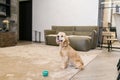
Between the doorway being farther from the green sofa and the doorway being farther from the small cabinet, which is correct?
the green sofa

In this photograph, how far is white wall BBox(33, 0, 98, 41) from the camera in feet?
22.8

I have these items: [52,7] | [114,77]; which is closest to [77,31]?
[52,7]

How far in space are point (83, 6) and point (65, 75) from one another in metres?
4.97

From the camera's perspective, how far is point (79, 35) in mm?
6652

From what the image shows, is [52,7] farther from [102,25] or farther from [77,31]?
[102,25]

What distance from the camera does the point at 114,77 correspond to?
2684 millimetres

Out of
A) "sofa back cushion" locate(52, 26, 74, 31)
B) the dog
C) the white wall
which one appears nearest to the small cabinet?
the white wall

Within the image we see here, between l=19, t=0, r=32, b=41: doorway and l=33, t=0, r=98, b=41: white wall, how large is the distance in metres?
0.58

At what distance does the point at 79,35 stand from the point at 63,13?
5.09 ft

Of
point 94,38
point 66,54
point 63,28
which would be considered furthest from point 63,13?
point 66,54

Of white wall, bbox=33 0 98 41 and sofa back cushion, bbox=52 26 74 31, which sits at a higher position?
white wall, bbox=33 0 98 41

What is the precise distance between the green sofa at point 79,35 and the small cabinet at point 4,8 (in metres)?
1.99

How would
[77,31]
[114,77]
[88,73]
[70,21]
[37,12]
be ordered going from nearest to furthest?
[114,77], [88,73], [77,31], [70,21], [37,12]

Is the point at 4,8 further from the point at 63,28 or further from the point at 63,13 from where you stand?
the point at 63,28
